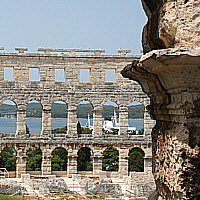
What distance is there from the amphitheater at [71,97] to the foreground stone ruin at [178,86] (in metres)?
21.8

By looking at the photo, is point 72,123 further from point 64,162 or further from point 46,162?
point 64,162

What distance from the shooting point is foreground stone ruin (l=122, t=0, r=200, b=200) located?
2980mm

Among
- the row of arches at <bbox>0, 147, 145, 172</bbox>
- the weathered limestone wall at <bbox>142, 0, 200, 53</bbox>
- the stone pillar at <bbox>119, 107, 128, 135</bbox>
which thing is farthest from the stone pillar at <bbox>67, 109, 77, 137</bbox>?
the weathered limestone wall at <bbox>142, 0, 200, 53</bbox>

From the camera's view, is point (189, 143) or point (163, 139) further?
point (163, 139)

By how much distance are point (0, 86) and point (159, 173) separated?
22797mm

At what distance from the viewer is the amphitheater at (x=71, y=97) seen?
24.8m

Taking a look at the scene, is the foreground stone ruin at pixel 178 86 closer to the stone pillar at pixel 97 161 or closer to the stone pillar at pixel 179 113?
the stone pillar at pixel 179 113

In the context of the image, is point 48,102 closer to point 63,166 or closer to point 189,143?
point 63,166

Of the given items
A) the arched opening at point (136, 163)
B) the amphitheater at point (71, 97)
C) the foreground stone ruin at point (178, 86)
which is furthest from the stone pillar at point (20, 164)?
the foreground stone ruin at point (178, 86)

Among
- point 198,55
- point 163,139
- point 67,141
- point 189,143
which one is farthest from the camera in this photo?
point 67,141

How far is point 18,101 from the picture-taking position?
25.0 metres

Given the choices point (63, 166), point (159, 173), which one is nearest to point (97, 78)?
point (63, 166)

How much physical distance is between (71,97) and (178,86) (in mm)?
22441

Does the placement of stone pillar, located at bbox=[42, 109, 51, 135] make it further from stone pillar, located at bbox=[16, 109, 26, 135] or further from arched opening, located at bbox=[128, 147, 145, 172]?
arched opening, located at bbox=[128, 147, 145, 172]
